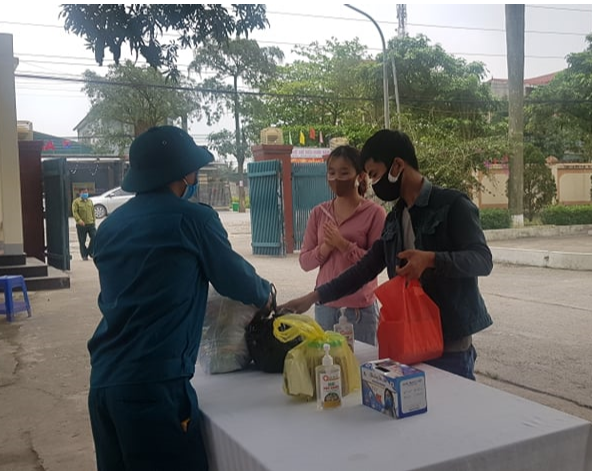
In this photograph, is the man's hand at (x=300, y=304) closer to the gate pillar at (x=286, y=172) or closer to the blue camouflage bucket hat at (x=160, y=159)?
the blue camouflage bucket hat at (x=160, y=159)

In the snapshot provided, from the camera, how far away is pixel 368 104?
2416 centimetres

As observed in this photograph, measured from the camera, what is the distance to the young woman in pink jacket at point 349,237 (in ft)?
9.88

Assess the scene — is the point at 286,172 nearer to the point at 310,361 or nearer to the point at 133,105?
the point at 310,361

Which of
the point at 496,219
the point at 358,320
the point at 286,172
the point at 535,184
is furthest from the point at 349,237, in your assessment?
the point at 535,184

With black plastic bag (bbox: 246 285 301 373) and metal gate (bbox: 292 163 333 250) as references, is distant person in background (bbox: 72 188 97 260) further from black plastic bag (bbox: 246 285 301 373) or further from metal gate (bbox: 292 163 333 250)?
black plastic bag (bbox: 246 285 301 373)

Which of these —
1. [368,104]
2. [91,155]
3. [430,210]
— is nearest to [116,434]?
[430,210]

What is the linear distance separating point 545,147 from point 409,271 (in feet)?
93.6

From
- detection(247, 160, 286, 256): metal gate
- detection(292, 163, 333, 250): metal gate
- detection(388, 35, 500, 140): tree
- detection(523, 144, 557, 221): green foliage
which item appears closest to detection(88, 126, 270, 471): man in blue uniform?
detection(247, 160, 286, 256): metal gate

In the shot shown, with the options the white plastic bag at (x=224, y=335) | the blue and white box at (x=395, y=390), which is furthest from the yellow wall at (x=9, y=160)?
the blue and white box at (x=395, y=390)

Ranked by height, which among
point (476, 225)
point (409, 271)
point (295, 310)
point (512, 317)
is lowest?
point (512, 317)

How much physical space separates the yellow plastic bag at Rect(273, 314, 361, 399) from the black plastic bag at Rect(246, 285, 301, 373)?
6.5 inches

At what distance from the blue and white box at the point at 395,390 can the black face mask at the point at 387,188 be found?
2.46 feet

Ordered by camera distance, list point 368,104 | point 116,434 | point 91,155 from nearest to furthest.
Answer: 1. point 116,434
2. point 368,104
3. point 91,155

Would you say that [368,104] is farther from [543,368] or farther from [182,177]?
[182,177]
